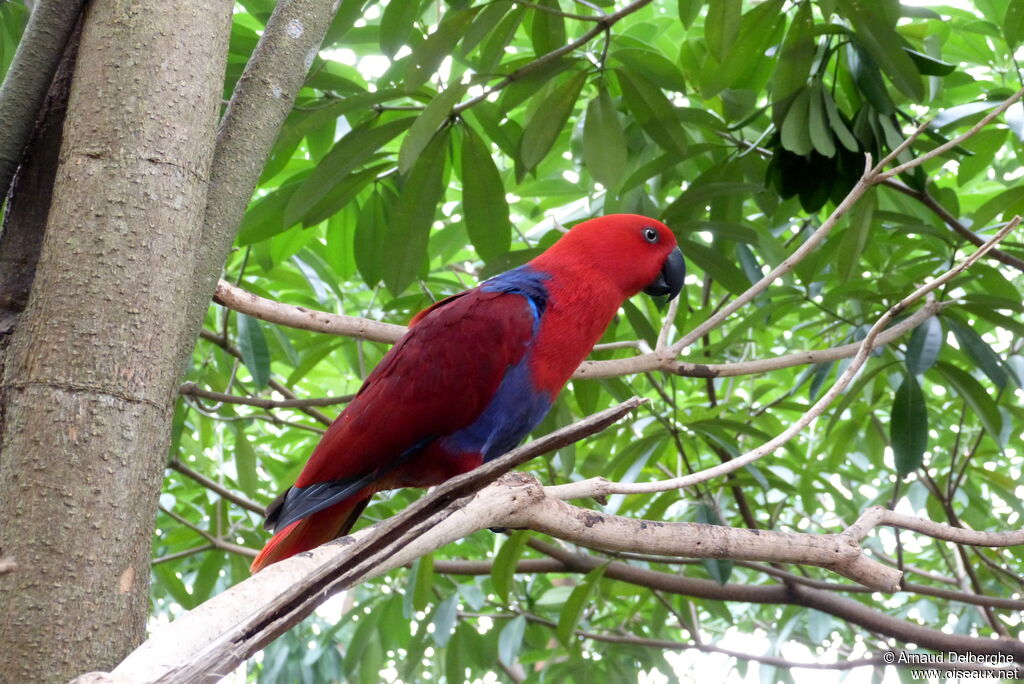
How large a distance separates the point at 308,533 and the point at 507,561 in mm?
779

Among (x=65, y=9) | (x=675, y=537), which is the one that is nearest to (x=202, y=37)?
(x=65, y=9)

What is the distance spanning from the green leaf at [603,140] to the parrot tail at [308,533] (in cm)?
107

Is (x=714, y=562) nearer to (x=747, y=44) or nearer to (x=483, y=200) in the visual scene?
(x=483, y=200)

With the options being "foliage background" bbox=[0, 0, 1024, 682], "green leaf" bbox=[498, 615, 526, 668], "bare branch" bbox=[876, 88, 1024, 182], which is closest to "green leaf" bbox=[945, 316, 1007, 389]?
"foliage background" bbox=[0, 0, 1024, 682]

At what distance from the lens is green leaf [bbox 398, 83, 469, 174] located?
7.04 ft

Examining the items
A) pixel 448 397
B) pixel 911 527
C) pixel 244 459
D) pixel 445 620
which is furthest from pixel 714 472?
pixel 244 459

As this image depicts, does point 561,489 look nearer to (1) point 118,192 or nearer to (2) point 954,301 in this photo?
(1) point 118,192

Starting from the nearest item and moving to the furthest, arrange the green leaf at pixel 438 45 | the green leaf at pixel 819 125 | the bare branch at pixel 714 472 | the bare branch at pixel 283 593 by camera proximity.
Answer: the bare branch at pixel 283 593, the bare branch at pixel 714 472, the green leaf at pixel 438 45, the green leaf at pixel 819 125

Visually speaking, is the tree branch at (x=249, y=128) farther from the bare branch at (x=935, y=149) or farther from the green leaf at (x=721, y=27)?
the bare branch at (x=935, y=149)

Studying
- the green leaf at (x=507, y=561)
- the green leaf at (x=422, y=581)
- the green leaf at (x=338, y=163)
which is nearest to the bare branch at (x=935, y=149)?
the green leaf at (x=338, y=163)

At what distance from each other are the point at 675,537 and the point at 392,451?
0.70m

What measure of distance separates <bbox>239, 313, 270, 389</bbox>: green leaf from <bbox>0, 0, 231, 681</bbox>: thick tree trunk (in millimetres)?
1456

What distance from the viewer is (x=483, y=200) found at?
2.55m

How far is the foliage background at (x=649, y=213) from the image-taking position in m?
2.42
